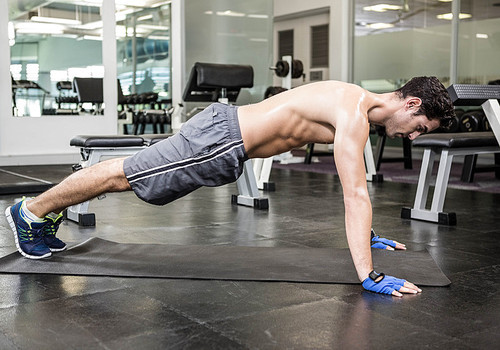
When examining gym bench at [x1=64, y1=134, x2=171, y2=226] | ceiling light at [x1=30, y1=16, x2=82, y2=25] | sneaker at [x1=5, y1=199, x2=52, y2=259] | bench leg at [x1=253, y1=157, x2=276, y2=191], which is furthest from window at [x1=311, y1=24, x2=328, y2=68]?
sneaker at [x1=5, y1=199, x2=52, y2=259]

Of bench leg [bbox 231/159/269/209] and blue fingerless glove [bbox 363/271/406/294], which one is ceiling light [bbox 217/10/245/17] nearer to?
bench leg [bbox 231/159/269/209]

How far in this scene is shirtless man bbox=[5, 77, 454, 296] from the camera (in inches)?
69.2

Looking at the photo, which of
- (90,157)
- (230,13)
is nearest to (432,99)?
(90,157)

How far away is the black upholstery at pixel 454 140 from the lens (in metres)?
3.05

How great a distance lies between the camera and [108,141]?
9.68 ft

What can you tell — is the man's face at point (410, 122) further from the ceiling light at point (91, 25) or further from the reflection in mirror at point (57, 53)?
the ceiling light at point (91, 25)

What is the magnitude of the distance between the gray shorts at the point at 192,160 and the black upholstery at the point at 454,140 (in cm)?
148

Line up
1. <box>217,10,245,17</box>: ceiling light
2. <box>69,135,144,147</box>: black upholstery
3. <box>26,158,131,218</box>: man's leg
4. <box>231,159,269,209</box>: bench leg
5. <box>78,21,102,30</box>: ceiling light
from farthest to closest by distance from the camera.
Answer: <box>217,10,245,17</box>: ceiling light < <box>78,21,102,30</box>: ceiling light < <box>231,159,269,209</box>: bench leg < <box>69,135,144,147</box>: black upholstery < <box>26,158,131,218</box>: man's leg

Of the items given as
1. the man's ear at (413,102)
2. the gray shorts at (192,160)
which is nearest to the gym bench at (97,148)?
the gray shorts at (192,160)

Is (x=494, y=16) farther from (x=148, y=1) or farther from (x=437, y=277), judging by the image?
(x=437, y=277)

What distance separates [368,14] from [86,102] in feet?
13.0

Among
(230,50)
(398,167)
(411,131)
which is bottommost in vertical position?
(398,167)

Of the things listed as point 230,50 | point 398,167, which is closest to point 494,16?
point 398,167

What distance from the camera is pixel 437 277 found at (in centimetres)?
197
